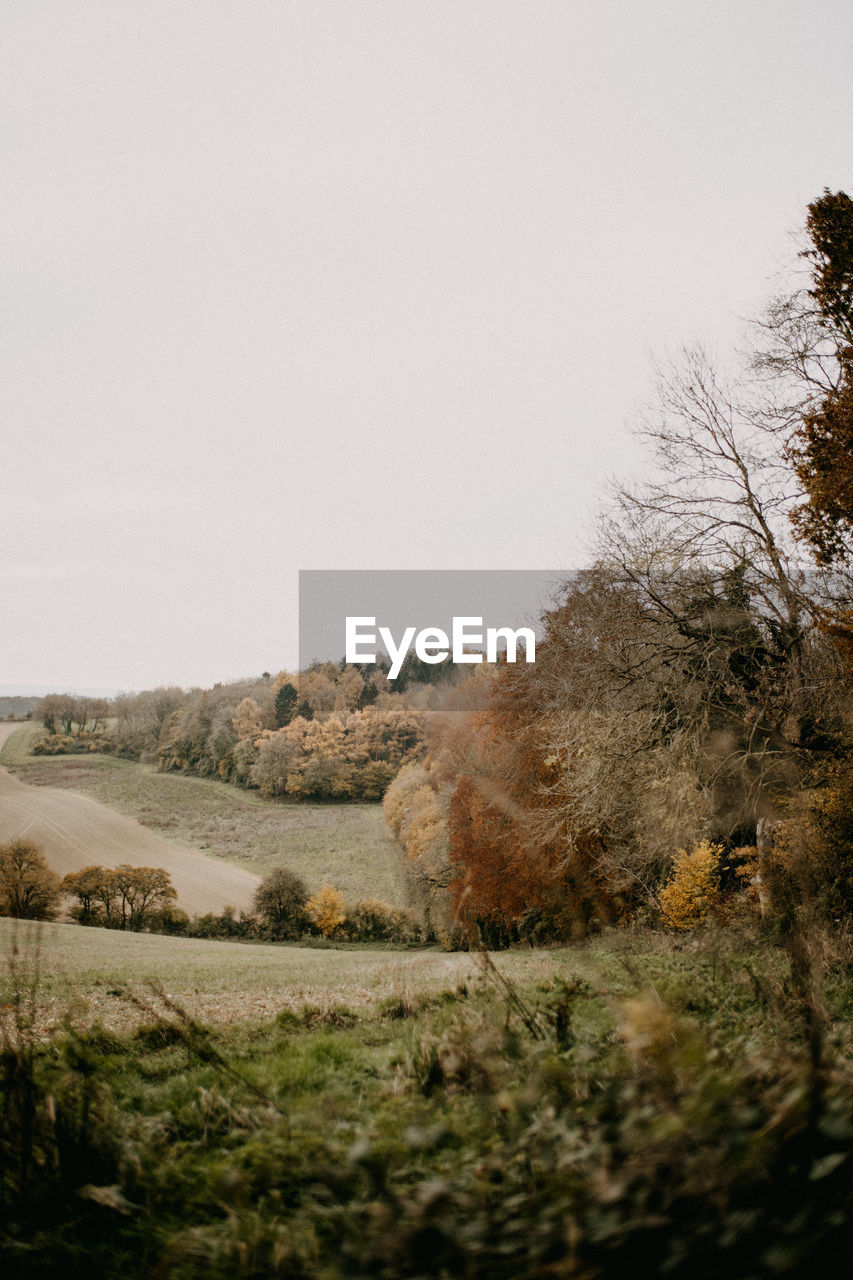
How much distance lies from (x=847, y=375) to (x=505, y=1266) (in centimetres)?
1347

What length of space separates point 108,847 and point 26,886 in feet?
60.1

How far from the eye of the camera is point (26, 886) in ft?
102

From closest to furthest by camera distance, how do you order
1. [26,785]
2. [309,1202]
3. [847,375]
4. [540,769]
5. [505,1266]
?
1. [505,1266]
2. [309,1202]
3. [847,375]
4. [540,769]
5. [26,785]

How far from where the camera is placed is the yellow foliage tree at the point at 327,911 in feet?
108

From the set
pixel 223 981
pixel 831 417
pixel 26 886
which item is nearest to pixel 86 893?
pixel 26 886

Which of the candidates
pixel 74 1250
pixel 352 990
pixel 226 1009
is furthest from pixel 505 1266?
pixel 352 990

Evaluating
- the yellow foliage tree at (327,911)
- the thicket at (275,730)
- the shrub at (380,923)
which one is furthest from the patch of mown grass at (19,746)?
the shrub at (380,923)

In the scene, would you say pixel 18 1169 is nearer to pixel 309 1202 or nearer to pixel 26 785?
pixel 309 1202

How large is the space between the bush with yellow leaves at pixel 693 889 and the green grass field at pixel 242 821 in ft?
66.1

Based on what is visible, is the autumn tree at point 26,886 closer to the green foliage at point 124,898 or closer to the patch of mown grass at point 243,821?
the green foliage at point 124,898

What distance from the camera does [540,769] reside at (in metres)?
20.1

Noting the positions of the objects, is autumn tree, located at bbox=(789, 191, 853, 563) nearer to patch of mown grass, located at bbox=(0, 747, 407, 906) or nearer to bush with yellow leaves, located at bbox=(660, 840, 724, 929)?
bush with yellow leaves, located at bbox=(660, 840, 724, 929)

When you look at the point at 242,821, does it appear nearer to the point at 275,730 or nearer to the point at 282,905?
the point at 275,730

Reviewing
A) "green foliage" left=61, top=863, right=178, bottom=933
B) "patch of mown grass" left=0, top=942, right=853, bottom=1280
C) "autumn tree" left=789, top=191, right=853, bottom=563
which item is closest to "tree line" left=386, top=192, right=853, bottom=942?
"autumn tree" left=789, top=191, right=853, bottom=563
